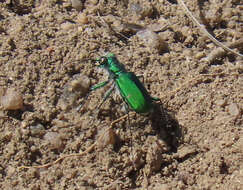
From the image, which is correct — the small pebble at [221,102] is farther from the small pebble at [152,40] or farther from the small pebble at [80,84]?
the small pebble at [80,84]

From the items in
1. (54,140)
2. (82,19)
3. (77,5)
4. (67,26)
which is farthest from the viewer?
(77,5)

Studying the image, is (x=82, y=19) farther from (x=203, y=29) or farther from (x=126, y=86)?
(x=203, y=29)

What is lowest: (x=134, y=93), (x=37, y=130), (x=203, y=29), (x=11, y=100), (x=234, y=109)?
(x=234, y=109)

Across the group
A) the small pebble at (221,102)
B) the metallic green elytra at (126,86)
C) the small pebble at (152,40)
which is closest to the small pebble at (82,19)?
the metallic green elytra at (126,86)

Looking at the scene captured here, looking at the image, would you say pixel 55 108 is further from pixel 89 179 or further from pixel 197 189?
pixel 197 189

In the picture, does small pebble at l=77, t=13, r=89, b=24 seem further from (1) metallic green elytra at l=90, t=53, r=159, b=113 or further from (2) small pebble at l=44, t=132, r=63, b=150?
(2) small pebble at l=44, t=132, r=63, b=150

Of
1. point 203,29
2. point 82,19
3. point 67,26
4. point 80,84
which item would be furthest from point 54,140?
point 203,29

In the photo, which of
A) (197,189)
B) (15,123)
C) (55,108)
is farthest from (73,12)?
(197,189)
